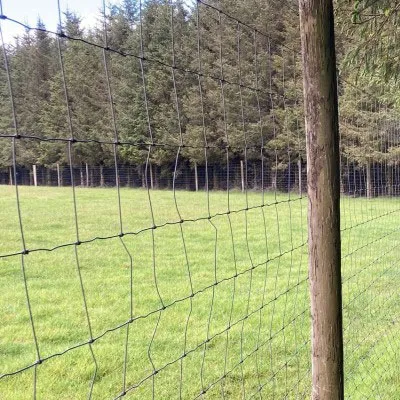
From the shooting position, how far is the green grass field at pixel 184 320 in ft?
9.28

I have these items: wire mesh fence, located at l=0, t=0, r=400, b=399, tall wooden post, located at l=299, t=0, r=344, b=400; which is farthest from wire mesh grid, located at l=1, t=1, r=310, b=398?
tall wooden post, located at l=299, t=0, r=344, b=400

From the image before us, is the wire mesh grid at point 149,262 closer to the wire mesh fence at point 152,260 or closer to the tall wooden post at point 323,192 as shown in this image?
the wire mesh fence at point 152,260

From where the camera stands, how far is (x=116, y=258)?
6895 millimetres

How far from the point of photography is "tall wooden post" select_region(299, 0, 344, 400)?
167 cm

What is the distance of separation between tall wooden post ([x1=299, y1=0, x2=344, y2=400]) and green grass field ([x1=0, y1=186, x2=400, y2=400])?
0.33m

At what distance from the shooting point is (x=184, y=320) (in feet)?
13.5

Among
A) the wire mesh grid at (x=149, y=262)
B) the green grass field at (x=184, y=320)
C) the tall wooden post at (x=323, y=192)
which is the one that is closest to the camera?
the tall wooden post at (x=323, y=192)

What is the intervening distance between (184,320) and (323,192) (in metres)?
2.63

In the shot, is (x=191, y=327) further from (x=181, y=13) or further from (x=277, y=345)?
(x=181, y=13)

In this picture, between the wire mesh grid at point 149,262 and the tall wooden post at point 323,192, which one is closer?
the tall wooden post at point 323,192

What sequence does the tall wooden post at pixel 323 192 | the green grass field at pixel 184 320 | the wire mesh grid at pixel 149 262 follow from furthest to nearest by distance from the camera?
the green grass field at pixel 184 320, the wire mesh grid at pixel 149 262, the tall wooden post at pixel 323 192

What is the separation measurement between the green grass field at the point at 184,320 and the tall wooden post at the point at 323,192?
326mm

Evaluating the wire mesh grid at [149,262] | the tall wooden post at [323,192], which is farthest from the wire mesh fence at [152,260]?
the tall wooden post at [323,192]

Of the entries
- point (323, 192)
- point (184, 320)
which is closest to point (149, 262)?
point (184, 320)
